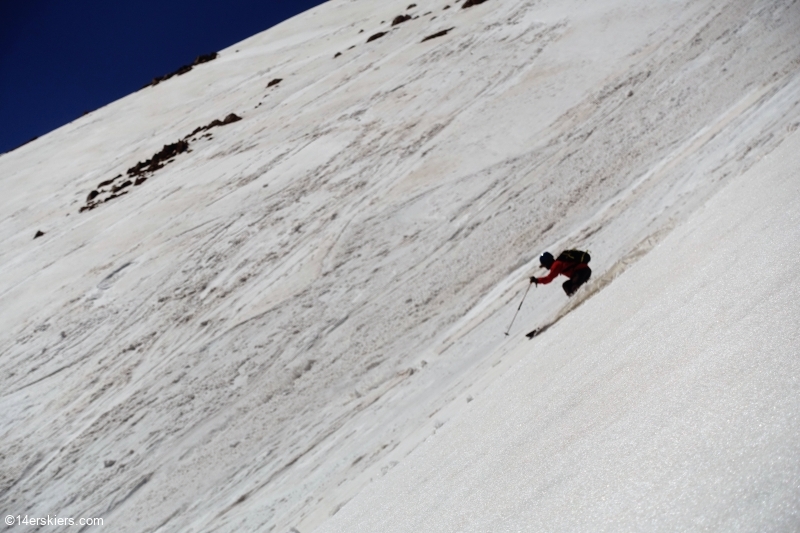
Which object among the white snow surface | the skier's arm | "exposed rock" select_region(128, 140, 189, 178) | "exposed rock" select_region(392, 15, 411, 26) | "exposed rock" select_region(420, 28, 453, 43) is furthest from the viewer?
"exposed rock" select_region(392, 15, 411, 26)

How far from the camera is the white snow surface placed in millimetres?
2594

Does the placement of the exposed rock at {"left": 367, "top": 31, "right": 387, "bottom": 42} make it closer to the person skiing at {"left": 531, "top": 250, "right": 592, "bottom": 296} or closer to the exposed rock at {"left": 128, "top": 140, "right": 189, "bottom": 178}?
the exposed rock at {"left": 128, "top": 140, "right": 189, "bottom": 178}

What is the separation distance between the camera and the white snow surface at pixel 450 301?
259 centimetres

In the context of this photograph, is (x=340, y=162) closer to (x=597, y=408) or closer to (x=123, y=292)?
(x=123, y=292)

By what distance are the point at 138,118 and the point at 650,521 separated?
34139mm

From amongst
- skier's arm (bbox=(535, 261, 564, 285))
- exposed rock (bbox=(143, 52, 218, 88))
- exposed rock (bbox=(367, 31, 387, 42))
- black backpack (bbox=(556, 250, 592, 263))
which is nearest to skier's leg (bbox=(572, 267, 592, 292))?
black backpack (bbox=(556, 250, 592, 263))

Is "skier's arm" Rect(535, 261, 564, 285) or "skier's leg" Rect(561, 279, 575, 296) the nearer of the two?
"skier's leg" Rect(561, 279, 575, 296)

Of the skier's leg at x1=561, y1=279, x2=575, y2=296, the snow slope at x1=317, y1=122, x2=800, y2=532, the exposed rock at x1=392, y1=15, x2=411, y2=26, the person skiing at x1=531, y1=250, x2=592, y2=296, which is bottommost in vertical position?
the skier's leg at x1=561, y1=279, x2=575, y2=296

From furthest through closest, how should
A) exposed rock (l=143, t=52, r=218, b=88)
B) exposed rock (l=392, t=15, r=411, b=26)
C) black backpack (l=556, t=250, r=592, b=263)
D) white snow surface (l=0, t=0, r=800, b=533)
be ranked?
exposed rock (l=143, t=52, r=218, b=88) → exposed rock (l=392, t=15, r=411, b=26) → black backpack (l=556, t=250, r=592, b=263) → white snow surface (l=0, t=0, r=800, b=533)

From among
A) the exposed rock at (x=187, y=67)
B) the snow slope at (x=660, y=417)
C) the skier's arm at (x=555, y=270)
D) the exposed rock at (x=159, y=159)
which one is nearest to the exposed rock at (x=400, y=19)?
the exposed rock at (x=159, y=159)

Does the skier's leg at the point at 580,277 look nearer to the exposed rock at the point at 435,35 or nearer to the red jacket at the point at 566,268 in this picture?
the red jacket at the point at 566,268

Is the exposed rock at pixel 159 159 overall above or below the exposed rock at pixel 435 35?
above

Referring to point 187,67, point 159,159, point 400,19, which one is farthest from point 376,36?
point 187,67

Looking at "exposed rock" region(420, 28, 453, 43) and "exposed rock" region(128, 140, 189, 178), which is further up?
"exposed rock" region(128, 140, 189, 178)
